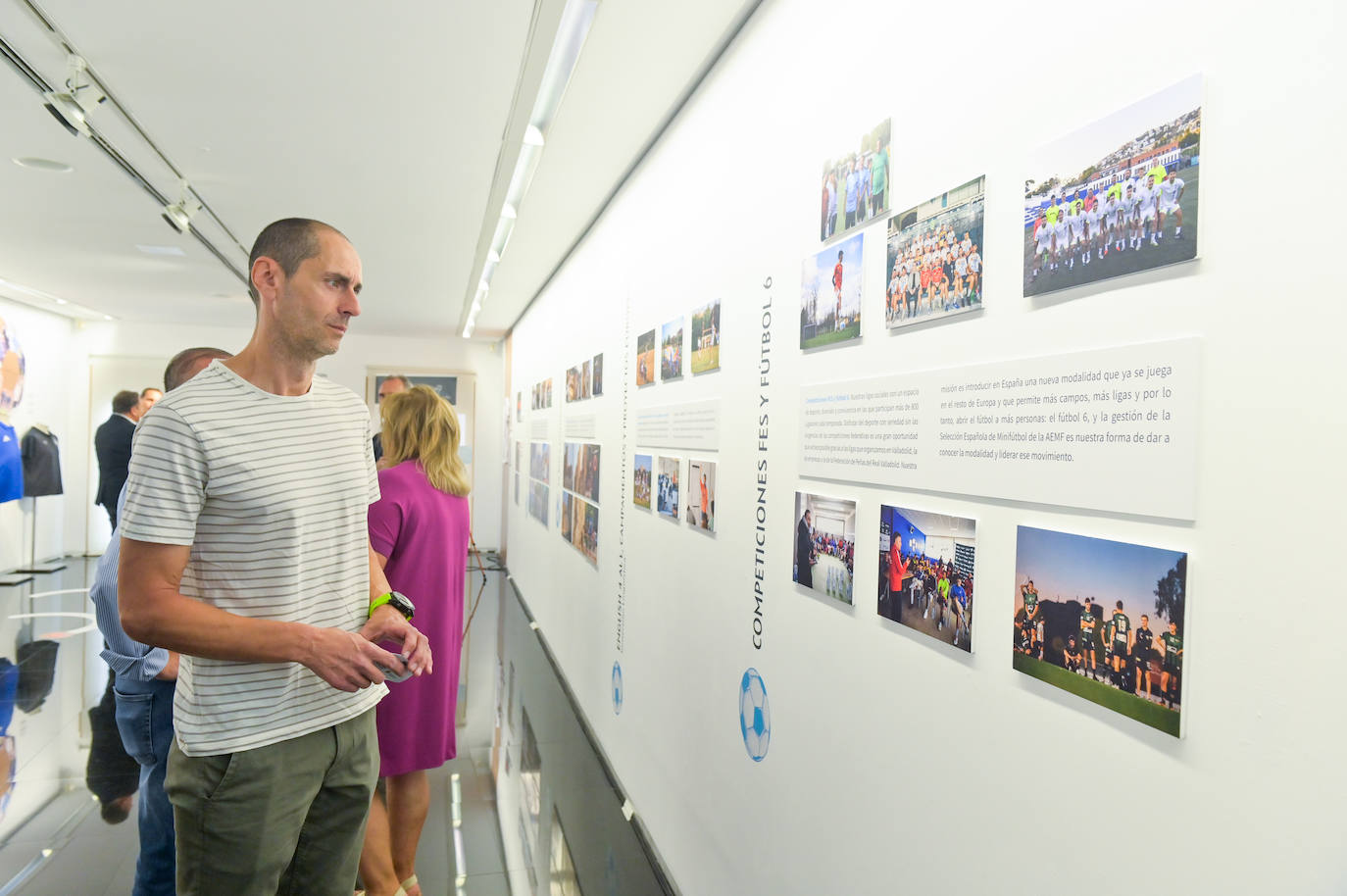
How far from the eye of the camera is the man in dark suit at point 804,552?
1919 millimetres

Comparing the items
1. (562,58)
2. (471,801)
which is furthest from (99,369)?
Answer: (562,58)

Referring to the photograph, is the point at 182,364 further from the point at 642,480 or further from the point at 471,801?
the point at 471,801

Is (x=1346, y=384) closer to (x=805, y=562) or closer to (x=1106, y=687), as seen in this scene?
(x=1106, y=687)

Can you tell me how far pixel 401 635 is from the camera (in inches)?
62.1

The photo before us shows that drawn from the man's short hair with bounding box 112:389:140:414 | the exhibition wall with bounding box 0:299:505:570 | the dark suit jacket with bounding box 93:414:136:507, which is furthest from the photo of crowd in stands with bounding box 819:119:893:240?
the exhibition wall with bounding box 0:299:505:570

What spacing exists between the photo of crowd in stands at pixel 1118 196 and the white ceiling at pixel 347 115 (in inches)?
65.9

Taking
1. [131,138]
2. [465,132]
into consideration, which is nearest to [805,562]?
[465,132]

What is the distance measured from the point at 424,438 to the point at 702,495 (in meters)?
0.97

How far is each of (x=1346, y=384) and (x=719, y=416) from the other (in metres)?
1.85

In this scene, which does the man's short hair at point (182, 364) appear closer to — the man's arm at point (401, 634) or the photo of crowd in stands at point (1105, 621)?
the man's arm at point (401, 634)

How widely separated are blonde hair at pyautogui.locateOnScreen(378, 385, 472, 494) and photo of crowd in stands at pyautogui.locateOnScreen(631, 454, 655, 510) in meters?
0.97

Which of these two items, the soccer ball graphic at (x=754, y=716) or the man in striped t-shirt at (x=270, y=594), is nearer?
the man in striped t-shirt at (x=270, y=594)

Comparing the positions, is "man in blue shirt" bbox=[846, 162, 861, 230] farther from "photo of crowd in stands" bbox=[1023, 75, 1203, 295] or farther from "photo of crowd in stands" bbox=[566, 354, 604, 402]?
"photo of crowd in stands" bbox=[566, 354, 604, 402]

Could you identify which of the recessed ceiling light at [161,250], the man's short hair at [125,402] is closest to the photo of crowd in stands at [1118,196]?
the man's short hair at [125,402]
